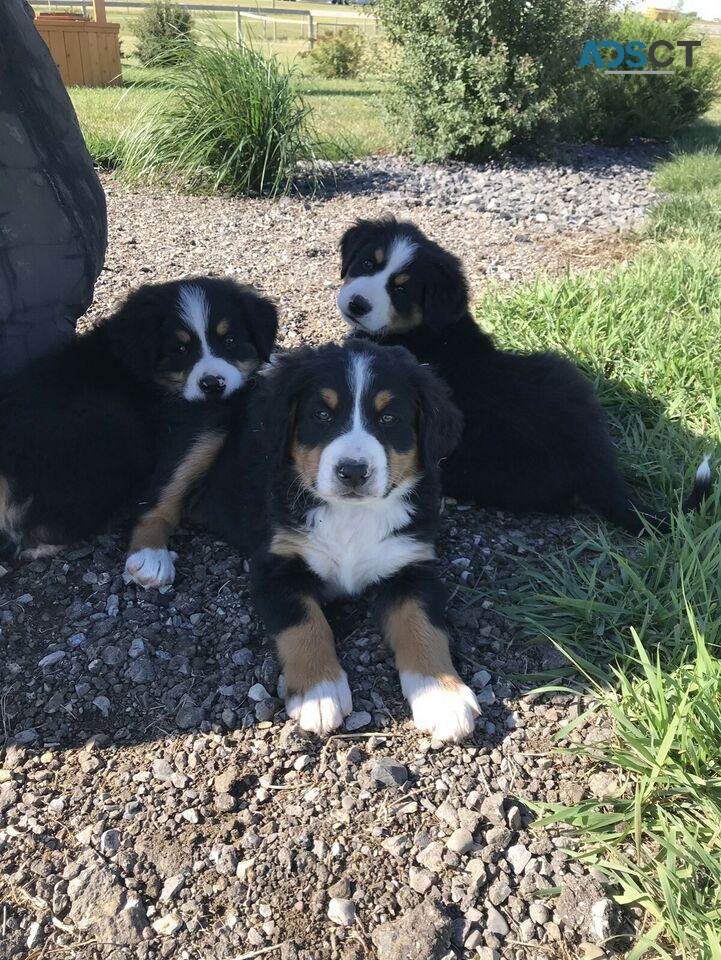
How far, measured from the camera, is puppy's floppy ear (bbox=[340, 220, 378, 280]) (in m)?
4.33

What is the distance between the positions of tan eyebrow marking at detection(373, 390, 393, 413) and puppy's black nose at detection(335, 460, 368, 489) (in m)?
0.26

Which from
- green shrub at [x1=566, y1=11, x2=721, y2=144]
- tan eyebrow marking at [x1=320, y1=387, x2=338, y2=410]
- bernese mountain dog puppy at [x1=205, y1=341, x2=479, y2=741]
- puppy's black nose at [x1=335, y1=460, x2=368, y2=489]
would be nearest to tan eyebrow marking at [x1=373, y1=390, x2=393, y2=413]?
bernese mountain dog puppy at [x1=205, y1=341, x2=479, y2=741]

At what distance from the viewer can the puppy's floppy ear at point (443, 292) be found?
3.96 metres

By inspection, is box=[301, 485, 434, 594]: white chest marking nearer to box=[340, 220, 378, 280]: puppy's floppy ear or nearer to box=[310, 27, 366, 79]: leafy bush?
box=[340, 220, 378, 280]: puppy's floppy ear

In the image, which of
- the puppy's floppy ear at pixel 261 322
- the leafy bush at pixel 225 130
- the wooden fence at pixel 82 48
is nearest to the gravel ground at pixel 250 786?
the puppy's floppy ear at pixel 261 322

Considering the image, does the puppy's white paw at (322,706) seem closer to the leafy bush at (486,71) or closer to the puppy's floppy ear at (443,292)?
the puppy's floppy ear at (443,292)

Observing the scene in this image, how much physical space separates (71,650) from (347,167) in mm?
7971

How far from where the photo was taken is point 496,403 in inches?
141

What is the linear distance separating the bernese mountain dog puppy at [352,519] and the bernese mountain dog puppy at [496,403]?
69cm

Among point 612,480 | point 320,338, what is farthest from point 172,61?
point 612,480

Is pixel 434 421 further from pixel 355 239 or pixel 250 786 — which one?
pixel 355 239

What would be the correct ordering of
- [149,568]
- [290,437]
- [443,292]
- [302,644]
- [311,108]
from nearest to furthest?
[302,644] → [290,437] → [149,568] → [443,292] → [311,108]

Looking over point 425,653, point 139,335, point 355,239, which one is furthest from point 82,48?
point 425,653

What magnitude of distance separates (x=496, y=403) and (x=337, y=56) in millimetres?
22856
